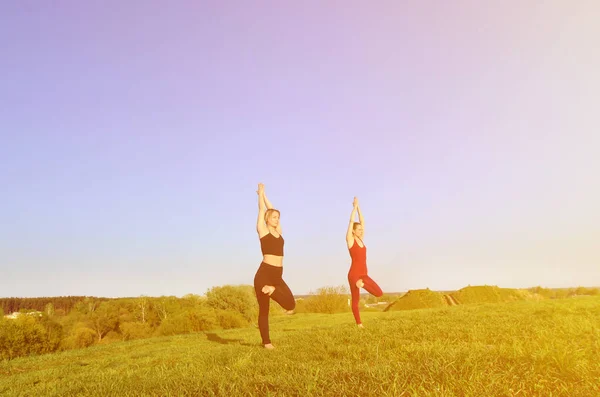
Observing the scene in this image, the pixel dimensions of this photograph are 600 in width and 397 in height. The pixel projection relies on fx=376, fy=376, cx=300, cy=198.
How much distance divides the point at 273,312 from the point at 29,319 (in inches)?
998

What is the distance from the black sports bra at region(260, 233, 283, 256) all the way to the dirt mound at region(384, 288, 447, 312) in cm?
2608

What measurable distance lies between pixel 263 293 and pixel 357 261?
5661 mm

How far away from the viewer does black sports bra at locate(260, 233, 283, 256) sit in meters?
9.74

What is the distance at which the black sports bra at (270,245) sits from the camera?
32.0 ft

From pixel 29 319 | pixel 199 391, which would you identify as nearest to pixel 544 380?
pixel 199 391

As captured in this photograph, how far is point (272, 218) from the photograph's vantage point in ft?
32.7

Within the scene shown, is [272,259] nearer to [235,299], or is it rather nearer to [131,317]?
[235,299]

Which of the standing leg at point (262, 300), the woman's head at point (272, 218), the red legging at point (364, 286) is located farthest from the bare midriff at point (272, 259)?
the red legging at point (364, 286)

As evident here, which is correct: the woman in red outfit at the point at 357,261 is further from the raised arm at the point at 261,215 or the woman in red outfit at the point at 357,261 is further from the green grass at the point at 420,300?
the green grass at the point at 420,300

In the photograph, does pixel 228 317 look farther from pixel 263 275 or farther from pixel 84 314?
pixel 84 314

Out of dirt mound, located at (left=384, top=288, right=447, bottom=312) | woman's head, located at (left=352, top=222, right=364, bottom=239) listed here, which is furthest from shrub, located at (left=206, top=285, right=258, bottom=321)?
woman's head, located at (left=352, top=222, right=364, bottom=239)

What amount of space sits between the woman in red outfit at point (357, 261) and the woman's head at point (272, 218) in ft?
16.5

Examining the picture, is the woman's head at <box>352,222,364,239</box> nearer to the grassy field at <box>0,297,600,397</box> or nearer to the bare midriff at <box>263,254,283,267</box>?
the bare midriff at <box>263,254,283,267</box>

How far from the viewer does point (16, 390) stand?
700 centimetres
